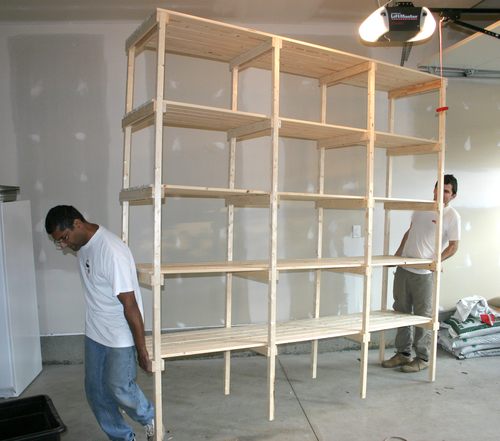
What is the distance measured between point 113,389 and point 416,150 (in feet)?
10.0

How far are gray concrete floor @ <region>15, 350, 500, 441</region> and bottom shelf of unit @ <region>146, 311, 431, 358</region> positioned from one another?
510 mm

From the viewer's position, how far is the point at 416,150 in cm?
383

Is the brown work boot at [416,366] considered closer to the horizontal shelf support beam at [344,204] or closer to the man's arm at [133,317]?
the horizontal shelf support beam at [344,204]

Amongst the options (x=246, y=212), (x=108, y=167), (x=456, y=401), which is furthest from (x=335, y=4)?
(x=456, y=401)

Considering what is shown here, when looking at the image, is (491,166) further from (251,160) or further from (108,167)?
(108,167)

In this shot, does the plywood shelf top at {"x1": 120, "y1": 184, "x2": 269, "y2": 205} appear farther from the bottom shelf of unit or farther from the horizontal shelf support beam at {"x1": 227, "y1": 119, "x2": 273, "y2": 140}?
the bottom shelf of unit

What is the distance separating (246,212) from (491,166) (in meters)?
2.79

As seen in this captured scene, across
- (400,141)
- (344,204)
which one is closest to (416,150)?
(400,141)

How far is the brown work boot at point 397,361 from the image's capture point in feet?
13.1

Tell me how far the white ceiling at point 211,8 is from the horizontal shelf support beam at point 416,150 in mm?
1241

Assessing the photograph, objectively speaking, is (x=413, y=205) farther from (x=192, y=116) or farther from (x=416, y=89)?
(x=192, y=116)

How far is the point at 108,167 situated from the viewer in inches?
155

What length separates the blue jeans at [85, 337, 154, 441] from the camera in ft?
7.79

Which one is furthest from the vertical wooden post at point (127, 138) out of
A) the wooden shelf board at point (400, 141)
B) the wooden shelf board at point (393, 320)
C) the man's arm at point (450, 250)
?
the man's arm at point (450, 250)
